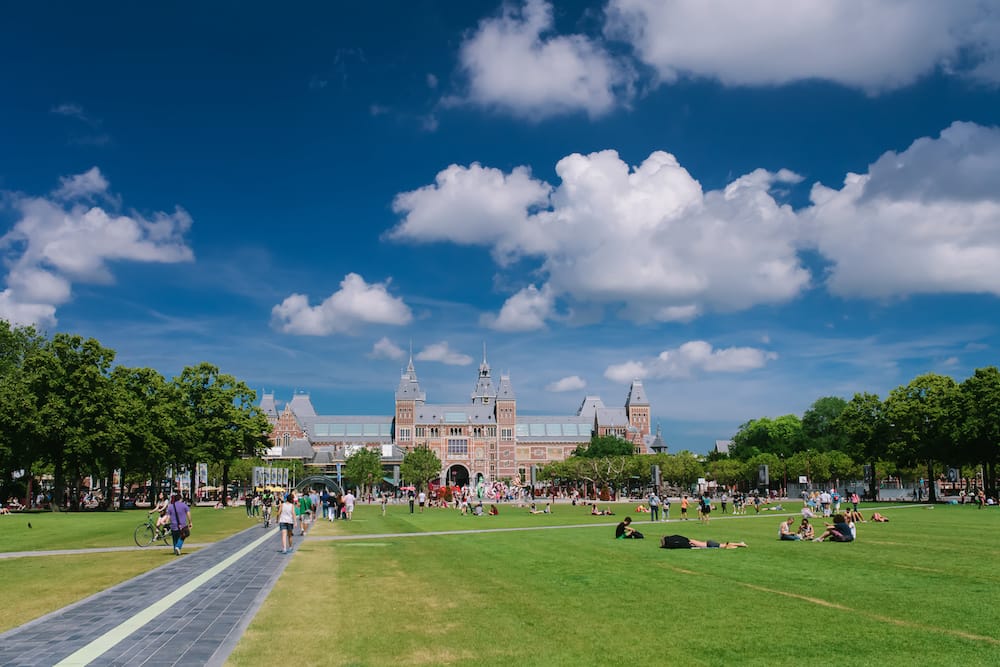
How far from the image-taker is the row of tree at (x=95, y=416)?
185 feet

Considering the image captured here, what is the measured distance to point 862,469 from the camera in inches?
3733

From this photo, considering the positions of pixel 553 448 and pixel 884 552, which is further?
pixel 553 448

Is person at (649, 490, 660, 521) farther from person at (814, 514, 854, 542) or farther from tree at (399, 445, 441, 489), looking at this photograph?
tree at (399, 445, 441, 489)

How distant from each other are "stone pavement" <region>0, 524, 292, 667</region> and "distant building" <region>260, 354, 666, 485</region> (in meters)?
158

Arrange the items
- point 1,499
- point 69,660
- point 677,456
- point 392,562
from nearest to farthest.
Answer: point 69,660 → point 392,562 → point 1,499 → point 677,456

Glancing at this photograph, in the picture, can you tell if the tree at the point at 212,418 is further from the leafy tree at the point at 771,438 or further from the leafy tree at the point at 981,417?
the leafy tree at the point at 771,438

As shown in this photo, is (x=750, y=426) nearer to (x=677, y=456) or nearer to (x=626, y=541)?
(x=677, y=456)

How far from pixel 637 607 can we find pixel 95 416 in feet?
182

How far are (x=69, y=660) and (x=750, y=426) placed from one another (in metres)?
168

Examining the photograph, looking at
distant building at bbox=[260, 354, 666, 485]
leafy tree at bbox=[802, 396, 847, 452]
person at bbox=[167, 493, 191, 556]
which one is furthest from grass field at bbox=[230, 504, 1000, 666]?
distant building at bbox=[260, 354, 666, 485]

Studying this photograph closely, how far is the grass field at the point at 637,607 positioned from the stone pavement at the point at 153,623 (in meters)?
0.53

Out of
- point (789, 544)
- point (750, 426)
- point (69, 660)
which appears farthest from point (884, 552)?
point (750, 426)

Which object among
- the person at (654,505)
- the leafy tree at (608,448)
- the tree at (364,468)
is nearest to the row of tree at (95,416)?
the tree at (364,468)

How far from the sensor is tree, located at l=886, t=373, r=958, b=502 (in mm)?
65213
